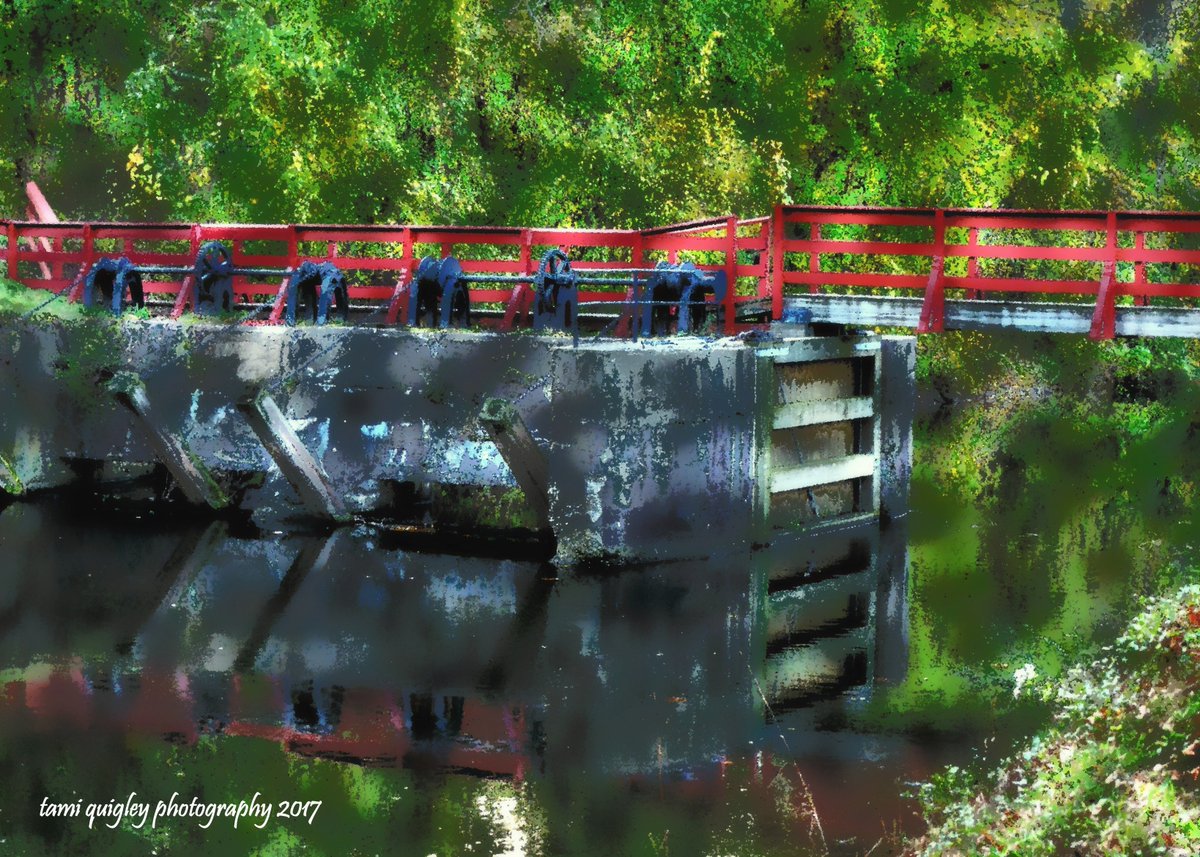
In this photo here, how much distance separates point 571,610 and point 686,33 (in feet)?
58.5

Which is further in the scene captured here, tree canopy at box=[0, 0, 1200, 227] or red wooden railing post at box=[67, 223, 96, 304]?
tree canopy at box=[0, 0, 1200, 227]

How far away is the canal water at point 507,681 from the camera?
1137 cm

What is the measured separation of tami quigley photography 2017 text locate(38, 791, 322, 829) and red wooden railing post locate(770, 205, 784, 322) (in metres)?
10.4

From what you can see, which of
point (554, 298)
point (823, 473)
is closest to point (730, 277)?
point (554, 298)

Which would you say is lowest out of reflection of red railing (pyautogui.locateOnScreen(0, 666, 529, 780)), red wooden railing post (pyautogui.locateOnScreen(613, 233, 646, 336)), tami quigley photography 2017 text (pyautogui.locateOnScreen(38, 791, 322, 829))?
reflection of red railing (pyautogui.locateOnScreen(0, 666, 529, 780))

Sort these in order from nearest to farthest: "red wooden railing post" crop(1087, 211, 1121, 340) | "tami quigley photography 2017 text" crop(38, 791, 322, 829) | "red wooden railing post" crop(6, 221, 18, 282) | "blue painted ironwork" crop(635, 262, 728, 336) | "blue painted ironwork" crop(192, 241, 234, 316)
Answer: "tami quigley photography 2017 text" crop(38, 791, 322, 829) → "red wooden railing post" crop(1087, 211, 1121, 340) → "blue painted ironwork" crop(635, 262, 728, 336) → "blue painted ironwork" crop(192, 241, 234, 316) → "red wooden railing post" crop(6, 221, 18, 282)

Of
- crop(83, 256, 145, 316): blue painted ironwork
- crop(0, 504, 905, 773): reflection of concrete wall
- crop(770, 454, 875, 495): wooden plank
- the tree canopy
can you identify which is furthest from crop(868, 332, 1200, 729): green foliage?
crop(83, 256, 145, 316): blue painted ironwork

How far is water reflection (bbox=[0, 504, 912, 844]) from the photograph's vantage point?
1293cm

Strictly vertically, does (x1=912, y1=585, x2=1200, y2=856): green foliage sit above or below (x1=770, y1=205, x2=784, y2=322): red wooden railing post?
below

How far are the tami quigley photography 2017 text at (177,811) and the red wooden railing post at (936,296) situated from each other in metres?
10.2

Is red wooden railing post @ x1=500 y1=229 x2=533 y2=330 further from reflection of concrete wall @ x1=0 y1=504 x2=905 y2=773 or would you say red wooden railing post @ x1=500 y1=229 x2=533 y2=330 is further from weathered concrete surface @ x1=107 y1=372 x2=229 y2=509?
weathered concrete surface @ x1=107 y1=372 x2=229 y2=509

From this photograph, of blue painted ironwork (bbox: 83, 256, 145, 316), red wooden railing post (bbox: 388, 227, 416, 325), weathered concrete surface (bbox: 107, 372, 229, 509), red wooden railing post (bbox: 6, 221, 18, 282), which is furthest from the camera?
red wooden railing post (bbox: 6, 221, 18, 282)

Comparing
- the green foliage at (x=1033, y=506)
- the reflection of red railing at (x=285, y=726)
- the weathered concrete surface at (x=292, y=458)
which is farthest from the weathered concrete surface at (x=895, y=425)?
the reflection of red railing at (x=285, y=726)

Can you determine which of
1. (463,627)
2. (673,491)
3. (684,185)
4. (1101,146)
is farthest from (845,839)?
(1101,146)
